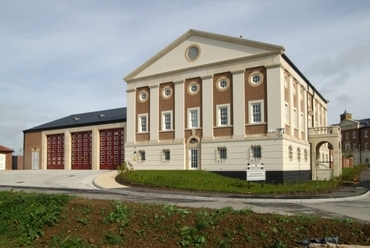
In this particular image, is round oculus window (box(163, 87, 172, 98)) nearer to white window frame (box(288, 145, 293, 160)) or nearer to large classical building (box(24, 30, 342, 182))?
large classical building (box(24, 30, 342, 182))

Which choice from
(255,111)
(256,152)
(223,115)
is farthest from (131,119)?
(256,152)

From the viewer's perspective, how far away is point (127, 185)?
27500mm

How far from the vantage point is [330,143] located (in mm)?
36562

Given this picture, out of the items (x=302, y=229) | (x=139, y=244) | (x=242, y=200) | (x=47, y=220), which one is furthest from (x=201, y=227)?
(x=242, y=200)

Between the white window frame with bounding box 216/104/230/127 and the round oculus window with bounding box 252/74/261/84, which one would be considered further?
the white window frame with bounding box 216/104/230/127

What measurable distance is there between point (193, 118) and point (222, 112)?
307cm

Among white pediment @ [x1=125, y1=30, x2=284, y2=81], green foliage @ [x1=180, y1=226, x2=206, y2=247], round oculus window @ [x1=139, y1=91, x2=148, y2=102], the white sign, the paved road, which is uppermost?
white pediment @ [x1=125, y1=30, x2=284, y2=81]

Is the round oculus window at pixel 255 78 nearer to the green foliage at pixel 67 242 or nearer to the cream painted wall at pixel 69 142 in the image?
the cream painted wall at pixel 69 142

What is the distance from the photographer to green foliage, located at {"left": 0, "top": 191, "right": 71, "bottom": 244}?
10.4 meters

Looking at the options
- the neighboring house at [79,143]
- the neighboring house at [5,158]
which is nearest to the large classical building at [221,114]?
the neighboring house at [79,143]

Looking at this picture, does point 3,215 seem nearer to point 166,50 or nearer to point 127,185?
point 127,185

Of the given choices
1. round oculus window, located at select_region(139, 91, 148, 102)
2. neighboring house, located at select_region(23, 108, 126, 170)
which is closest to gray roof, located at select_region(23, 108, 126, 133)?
neighboring house, located at select_region(23, 108, 126, 170)

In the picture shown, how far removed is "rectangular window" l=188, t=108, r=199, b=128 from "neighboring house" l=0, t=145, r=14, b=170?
28.6m

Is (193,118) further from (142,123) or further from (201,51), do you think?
(142,123)
